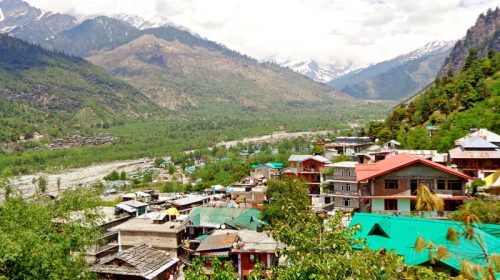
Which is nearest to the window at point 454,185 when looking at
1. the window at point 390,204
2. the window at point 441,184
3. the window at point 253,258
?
the window at point 441,184

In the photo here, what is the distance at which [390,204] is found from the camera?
29.8 metres

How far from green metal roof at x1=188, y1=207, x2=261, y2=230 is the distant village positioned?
0.09m

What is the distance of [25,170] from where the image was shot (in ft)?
391

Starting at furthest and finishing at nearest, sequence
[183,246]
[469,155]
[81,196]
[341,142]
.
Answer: [341,142]
[469,155]
[183,246]
[81,196]

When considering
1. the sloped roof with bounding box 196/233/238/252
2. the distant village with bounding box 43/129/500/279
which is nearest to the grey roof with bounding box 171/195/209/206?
the distant village with bounding box 43/129/500/279

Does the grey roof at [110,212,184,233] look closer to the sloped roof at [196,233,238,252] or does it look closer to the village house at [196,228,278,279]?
the sloped roof at [196,233,238,252]

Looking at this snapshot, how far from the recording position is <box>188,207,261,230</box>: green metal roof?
120ft

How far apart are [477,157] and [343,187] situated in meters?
12.7

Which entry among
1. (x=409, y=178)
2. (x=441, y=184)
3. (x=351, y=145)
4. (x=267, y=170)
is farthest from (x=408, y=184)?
(x=267, y=170)

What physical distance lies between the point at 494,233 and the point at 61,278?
63.9 feet

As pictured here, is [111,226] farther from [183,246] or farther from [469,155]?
[469,155]

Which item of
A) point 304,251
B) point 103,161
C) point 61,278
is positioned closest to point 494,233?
point 304,251

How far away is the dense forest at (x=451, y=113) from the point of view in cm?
5366

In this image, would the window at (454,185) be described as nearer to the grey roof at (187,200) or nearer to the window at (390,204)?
the window at (390,204)
